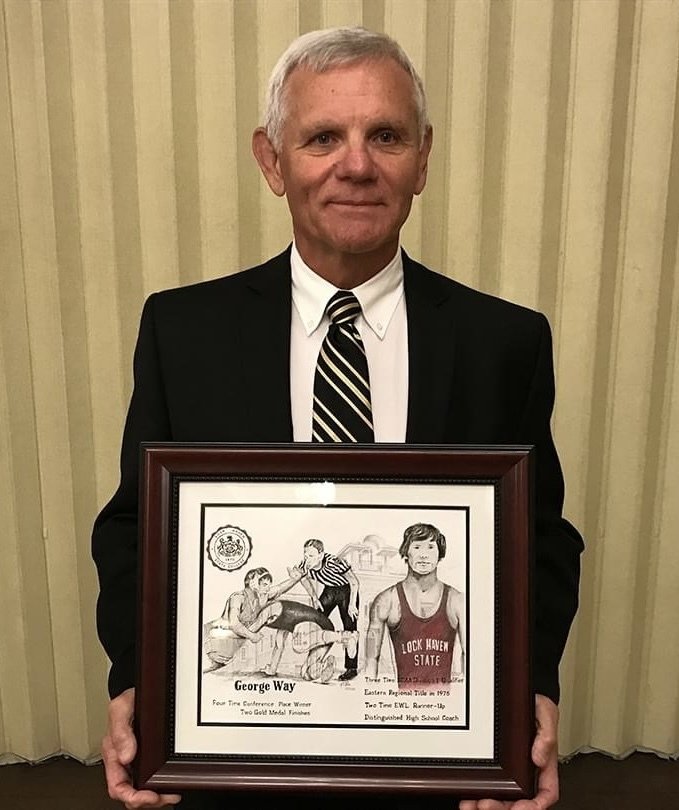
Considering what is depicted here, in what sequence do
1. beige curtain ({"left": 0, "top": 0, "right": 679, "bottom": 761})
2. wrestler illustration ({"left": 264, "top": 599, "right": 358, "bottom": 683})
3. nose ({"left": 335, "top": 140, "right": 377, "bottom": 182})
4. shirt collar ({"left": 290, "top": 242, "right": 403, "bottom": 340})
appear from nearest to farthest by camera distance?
wrestler illustration ({"left": 264, "top": 599, "right": 358, "bottom": 683}), nose ({"left": 335, "top": 140, "right": 377, "bottom": 182}), shirt collar ({"left": 290, "top": 242, "right": 403, "bottom": 340}), beige curtain ({"left": 0, "top": 0, "right": 679, "bottom": 761})

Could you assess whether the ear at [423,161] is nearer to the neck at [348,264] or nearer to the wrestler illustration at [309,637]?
the neck at [348,264]

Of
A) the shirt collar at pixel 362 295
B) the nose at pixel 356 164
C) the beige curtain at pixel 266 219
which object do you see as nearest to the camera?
the nose at pixel 356 164

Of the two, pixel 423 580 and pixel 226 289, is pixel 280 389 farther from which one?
pixel 423 580

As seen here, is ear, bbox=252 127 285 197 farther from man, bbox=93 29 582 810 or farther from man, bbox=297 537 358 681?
man, bbox=297 537 358 681

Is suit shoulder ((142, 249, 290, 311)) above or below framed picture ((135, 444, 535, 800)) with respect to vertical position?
above

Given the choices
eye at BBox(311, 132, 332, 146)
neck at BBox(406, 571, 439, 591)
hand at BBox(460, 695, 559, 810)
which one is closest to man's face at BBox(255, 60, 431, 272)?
eye at BBox(311, 132, 332, 146)

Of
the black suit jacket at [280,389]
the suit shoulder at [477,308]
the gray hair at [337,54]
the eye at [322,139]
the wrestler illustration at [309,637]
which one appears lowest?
the wrestler illustration at [309,637]

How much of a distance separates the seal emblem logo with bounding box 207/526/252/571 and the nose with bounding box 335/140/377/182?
0.44m

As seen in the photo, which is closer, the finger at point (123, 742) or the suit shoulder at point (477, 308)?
the finger at point (123, 742)

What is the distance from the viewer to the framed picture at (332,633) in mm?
913

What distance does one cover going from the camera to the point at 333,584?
92 cm

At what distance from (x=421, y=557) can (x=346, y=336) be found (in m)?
0.33

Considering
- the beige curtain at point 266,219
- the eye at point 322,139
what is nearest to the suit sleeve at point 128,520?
the eye at point 322,139

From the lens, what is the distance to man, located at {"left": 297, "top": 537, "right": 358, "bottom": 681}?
914mm
